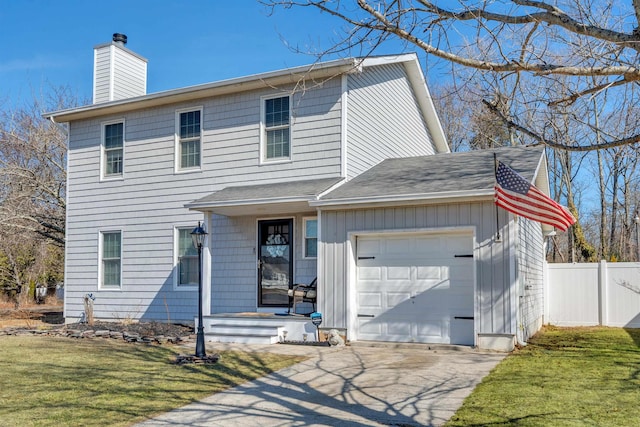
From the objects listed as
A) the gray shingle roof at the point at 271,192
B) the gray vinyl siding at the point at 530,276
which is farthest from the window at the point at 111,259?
the gray vinyl siding at the point at 530,276

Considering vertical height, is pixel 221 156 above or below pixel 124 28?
below

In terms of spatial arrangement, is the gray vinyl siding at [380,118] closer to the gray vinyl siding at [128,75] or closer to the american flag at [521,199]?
the american flag at [521,199]

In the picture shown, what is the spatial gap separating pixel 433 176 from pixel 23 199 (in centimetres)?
1396

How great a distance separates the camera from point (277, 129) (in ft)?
43.2

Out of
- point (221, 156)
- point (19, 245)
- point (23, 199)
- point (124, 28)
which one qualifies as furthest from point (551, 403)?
point (19, 245)

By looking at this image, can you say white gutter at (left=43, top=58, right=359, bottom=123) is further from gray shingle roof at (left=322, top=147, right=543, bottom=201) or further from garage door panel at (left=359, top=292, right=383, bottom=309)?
garage door panel at (left=359, top=292, right=383, bottom=309)

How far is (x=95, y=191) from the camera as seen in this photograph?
50.8 feet

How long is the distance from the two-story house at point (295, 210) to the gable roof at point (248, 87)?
0.17ft

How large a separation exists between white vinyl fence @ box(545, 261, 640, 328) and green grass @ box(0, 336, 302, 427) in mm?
9025

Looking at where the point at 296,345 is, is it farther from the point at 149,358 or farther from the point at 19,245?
the point at 19,245

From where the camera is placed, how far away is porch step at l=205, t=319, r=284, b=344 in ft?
Result: 37.3

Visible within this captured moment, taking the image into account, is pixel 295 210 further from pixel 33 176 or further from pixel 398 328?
pixel 33 176

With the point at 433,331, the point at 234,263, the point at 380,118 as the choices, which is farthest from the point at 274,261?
the point at 380,118

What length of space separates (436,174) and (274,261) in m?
4.06
